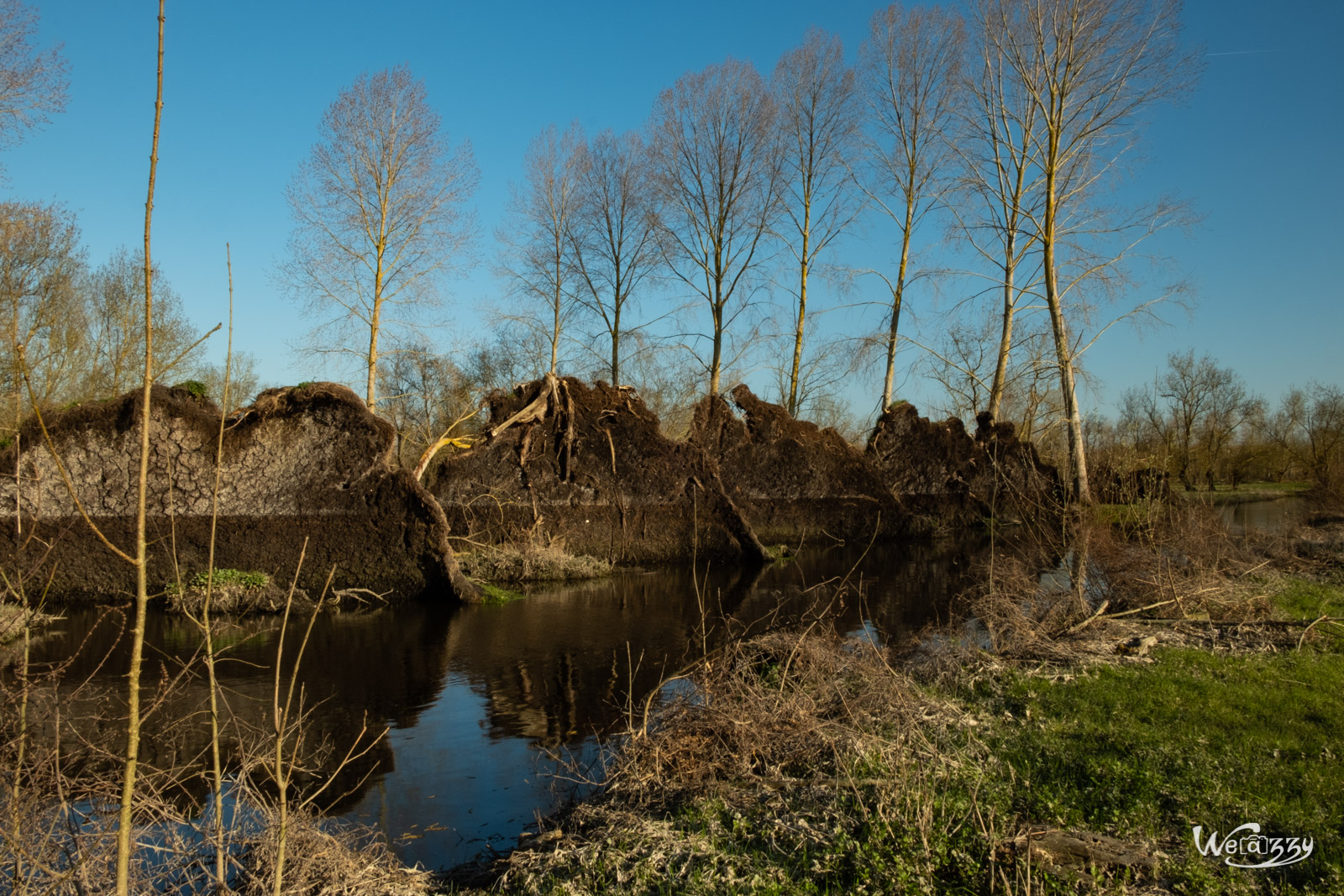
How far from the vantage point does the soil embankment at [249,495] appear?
12.0m

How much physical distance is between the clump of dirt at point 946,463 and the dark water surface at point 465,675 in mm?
8368

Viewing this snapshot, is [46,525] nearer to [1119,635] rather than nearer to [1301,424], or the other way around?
[1119,635]

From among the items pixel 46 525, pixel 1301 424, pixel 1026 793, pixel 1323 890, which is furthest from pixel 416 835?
pixel 1301 424

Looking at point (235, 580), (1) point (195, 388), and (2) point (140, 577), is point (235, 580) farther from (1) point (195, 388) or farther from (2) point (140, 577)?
(2) point (140, 577)

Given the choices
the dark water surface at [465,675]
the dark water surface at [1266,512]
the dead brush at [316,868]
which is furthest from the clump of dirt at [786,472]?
the dead brush at [316,868]

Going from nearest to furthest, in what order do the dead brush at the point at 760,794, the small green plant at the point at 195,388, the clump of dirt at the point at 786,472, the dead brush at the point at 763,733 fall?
the dead brush at the point at 760,794, the dead brush at the point at 763,733, the small green plant at the point at 195,388, the clump of dirt at the point at 786,472

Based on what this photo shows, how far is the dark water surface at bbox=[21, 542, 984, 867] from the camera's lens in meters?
5.82

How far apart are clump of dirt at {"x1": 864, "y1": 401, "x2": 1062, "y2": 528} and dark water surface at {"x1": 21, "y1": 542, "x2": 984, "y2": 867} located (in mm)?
8368

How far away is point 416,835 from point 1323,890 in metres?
4.87

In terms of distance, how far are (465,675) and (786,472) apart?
40.3 ft

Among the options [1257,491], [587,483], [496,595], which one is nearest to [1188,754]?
[496,595]

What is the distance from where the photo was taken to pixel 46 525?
1159cm

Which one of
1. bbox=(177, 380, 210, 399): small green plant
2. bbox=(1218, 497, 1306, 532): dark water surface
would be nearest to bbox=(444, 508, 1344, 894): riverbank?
bbox=(177, 380, 210, 399): small green plant

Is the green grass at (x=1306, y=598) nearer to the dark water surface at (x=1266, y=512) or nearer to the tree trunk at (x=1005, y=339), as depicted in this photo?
the dark water surface at (x=1266, y=512)
